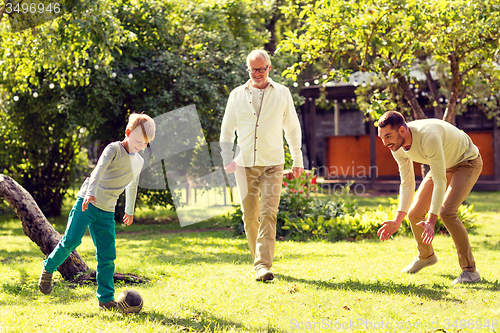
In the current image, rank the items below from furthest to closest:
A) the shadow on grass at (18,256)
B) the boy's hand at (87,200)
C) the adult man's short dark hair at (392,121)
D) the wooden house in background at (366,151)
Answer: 1. the wooden house in background at (366,151)
2. the shadow on grass at (18,256)
3. the adult man's short dark hair at (392,121)
4. the boy's hand at (87,200)

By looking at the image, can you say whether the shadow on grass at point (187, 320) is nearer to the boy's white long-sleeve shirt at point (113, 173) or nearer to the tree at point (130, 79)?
the boy's white long-sleeve shirt at point (113, 173)

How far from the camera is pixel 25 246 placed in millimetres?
8008

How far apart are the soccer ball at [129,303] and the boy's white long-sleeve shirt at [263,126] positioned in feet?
5.84

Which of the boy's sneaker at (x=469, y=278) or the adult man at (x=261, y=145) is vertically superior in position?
the adult man at (x=261, y=145)

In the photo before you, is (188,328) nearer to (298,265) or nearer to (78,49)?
(298,265)

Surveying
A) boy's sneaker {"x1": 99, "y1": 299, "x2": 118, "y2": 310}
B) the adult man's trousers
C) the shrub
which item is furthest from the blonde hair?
the shrub

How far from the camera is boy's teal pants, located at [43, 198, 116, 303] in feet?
12.0

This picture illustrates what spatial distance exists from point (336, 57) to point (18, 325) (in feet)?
20.9

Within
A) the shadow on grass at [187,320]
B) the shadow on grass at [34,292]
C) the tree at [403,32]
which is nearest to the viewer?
the shadow on grass at [187,320]

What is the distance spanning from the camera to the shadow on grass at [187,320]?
11.0 feet

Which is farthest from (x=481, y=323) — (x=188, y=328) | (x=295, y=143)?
(x=295, y=143)

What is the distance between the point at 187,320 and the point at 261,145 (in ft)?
6.49

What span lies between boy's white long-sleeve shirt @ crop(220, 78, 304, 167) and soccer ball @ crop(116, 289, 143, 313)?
5.84ft

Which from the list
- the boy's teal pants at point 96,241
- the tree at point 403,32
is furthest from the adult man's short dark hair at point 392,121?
the tree at point 403,32
